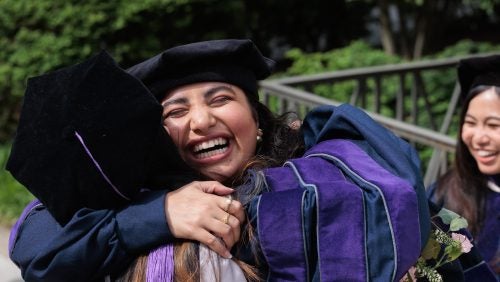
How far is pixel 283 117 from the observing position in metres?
2.14

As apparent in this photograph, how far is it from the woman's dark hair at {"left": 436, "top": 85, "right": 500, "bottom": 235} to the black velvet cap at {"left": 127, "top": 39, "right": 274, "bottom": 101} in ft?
4.79

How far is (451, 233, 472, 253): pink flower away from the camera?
188cm

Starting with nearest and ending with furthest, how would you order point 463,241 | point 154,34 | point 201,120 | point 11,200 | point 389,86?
point 201,120
point 463,241
point 11,200
point 389,86
point 154,34

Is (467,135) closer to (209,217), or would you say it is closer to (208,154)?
(208,154)

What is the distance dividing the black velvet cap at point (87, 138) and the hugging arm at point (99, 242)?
0.14 feet

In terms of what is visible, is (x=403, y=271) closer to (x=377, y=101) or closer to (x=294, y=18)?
(x=377, y=101)

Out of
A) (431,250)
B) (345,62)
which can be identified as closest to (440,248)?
(431,250)

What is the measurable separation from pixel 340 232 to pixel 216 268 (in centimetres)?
29

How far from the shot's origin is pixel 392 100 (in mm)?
7012

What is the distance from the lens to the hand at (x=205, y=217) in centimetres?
A: 156

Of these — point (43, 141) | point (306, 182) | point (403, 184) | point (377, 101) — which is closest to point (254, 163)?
point (306, 182)

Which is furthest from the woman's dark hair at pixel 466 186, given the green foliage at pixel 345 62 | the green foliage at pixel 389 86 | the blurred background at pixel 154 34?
the green foliage at pixel 345 62

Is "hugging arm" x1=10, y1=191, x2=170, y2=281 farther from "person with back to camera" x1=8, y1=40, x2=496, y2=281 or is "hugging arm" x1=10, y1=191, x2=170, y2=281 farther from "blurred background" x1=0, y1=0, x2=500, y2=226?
"blurred background" x1=0, y1=0, x2=500, y2=226

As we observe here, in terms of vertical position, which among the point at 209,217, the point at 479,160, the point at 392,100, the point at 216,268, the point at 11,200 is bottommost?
the point at 11,200
